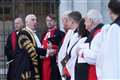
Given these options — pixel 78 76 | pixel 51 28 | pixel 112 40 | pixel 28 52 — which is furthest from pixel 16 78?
pixel 112 40

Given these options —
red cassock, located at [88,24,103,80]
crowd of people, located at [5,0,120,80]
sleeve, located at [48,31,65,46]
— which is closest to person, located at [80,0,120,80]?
crowd of people, located at [5,0,120,80]

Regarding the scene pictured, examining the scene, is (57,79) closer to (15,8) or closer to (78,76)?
(78,76)

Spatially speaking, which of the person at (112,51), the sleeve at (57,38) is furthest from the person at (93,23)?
the sleeve at (57,38)

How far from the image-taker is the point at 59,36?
9352mm

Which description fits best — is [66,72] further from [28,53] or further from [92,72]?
[28,53]

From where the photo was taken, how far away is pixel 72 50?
7176 millimetres

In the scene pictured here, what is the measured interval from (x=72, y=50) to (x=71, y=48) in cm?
8

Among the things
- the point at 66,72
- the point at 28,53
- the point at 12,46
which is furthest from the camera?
the point at 12,46

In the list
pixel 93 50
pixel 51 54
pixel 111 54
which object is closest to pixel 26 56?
pixel 51 54

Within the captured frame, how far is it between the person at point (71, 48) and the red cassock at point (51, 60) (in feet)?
4.01

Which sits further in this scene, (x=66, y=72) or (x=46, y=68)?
(x=46, y=68)

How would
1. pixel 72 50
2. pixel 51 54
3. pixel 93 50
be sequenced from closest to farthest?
1. pixel 93 50
2. pixel 72 50
3. pixel 51 54

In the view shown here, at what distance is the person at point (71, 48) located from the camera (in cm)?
724

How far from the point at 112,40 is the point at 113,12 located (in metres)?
0.32
